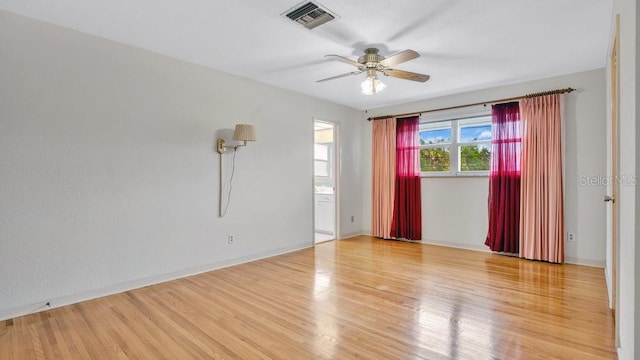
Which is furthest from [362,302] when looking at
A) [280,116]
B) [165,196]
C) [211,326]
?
[280,116]

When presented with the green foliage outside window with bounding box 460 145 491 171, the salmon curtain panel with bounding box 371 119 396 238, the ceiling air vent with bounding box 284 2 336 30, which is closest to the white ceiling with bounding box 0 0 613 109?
the ceiling air vent with bounding box 284 2 336 30

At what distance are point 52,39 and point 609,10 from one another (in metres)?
4.69

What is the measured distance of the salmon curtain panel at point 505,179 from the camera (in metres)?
4.49

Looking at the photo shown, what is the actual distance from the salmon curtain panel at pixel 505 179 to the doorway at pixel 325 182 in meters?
2.55

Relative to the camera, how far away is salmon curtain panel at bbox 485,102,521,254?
449 centimetres

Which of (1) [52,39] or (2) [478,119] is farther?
(2) [478,119]

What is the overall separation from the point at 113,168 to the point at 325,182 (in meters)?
4.29

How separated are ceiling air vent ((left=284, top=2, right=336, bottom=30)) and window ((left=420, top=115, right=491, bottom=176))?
3353 millimetres

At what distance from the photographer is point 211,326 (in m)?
2.42

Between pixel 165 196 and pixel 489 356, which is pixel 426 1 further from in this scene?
pixel 165 196

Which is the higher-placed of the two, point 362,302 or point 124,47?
point 124,47

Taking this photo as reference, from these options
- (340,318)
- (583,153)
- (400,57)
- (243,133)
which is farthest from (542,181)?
(243,133)

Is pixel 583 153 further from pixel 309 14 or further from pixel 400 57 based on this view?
pixel 309 14

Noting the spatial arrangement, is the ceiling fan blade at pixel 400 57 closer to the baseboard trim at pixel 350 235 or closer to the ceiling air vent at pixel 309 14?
the ceiling air vent at pixel 309 14
